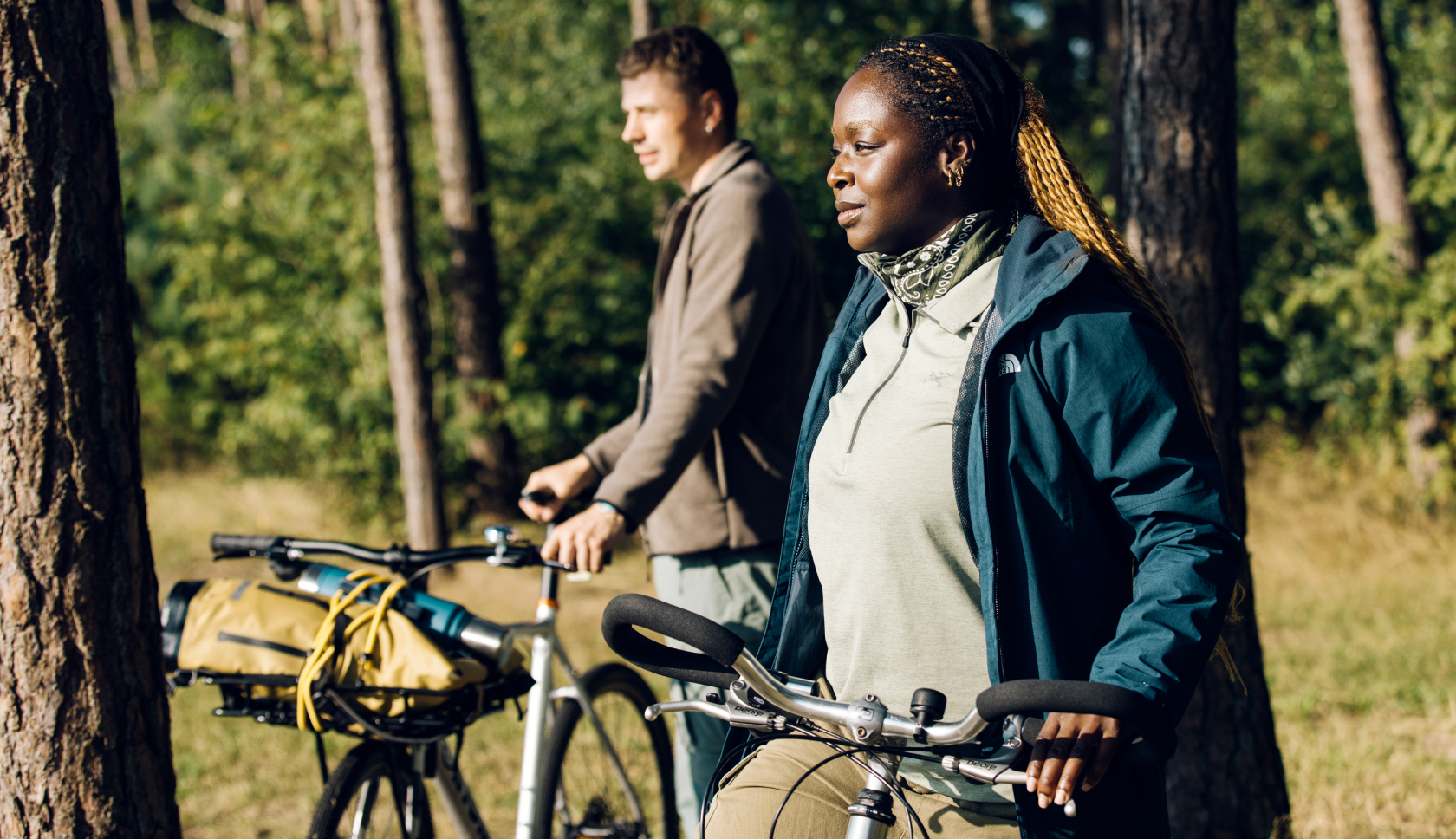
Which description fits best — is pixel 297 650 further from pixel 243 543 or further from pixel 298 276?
pixel 298 276

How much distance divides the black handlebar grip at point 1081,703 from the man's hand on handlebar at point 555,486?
174 cm

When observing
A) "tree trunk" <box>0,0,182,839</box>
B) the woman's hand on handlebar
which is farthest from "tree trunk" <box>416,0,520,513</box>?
the woman's hand on handlebar

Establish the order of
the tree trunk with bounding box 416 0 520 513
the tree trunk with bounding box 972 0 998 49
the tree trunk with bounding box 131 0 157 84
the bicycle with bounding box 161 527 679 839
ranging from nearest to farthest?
the bicycle with bounding box 161 527 679 839
the tree trunk with bounding box 416 0 520 513
the tree trunk with bounding box 972 0 998 49
the tree trunk with bounding box 131 0 157 84

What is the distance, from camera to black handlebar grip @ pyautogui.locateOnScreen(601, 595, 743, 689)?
4.86 ft

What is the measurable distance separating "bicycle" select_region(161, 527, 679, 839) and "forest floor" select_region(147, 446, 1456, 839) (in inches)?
41.1

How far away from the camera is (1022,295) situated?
1.61 metres

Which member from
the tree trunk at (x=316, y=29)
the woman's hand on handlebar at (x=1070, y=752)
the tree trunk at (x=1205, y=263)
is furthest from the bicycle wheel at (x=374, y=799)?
the tree trunk at (x=316, y=29)

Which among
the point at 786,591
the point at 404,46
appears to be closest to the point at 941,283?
the point at 786,591

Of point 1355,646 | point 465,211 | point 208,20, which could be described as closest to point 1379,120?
point 1355,646

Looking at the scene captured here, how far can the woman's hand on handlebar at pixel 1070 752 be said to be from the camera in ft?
4.63

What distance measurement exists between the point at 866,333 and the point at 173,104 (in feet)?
62.0

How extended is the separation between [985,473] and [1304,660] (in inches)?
193

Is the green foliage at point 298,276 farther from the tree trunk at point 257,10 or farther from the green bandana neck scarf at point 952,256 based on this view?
the tree trunk at point 257,10

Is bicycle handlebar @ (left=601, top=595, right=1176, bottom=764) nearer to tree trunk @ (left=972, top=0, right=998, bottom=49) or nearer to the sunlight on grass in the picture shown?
the sunlight on grass
